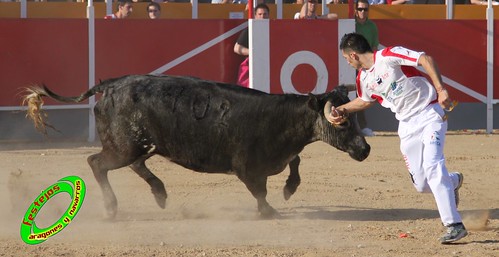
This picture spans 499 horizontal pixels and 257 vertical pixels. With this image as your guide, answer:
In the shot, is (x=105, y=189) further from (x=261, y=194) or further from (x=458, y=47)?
(x=458, y=47)

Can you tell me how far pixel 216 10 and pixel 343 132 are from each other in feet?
20.6

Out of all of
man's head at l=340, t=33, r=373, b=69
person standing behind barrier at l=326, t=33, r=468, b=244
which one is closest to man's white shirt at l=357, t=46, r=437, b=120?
person standing behind barrier at l=326, t=33, r=468, b=244

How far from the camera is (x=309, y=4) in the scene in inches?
564

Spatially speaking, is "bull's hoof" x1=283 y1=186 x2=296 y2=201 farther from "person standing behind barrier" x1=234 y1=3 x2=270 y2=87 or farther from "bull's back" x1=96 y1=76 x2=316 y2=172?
"person standing behind barrier" x1=234 y1=3 x2=270 y2=87

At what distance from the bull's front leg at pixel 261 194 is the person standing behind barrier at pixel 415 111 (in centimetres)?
134

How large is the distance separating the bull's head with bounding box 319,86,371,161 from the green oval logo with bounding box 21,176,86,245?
86.7 inches

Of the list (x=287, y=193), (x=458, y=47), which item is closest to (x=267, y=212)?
(x=287, y=193)

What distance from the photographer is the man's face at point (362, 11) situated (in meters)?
14.3

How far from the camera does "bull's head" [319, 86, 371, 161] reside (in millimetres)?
8703

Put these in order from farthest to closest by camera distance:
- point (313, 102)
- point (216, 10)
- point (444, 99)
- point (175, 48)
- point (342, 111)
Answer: point (216, 10), point (175, 48), point (313, 102), point (342, 111), point (444, 99)

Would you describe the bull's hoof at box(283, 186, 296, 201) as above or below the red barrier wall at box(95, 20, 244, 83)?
below

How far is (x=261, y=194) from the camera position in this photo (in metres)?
8.80

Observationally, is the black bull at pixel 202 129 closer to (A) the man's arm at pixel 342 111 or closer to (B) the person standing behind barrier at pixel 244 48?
(A) the man's arm at pixel 342 111

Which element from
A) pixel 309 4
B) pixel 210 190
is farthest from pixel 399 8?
pixel 210 190
